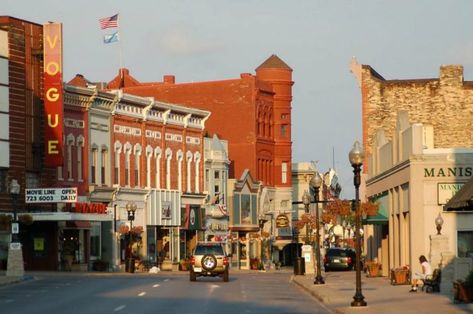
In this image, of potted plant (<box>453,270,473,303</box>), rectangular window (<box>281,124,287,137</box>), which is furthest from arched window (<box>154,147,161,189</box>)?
potted plant (<box>453,270,473,303</box>)

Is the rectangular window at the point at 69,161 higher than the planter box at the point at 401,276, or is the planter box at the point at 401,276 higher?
the rectangular window at the point at 69,161

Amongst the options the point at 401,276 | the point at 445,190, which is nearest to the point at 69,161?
the point at 401,276

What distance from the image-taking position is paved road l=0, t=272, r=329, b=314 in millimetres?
32562

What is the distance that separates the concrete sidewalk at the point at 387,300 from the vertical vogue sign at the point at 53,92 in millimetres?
27702

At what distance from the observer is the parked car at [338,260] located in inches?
3108

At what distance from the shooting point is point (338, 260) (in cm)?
7944

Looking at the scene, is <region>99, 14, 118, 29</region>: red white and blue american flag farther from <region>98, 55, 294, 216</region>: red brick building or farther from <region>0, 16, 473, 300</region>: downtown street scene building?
<region>98, 55, 294, 216</region>: red brick building

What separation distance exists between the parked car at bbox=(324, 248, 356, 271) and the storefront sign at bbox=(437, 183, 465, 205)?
29.6 meters

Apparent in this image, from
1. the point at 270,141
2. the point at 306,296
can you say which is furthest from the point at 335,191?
the point at 306,296

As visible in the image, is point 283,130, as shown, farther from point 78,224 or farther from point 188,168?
point 78,224

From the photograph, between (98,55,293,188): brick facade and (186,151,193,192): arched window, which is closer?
(186,151,193,192): arched window

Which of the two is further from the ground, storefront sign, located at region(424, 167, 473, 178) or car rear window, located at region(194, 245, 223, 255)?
storefront sign, located at region(424, 167, 473, 178)

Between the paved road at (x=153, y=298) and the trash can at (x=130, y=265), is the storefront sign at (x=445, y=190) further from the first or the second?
the trash can at (x=130, y=265)

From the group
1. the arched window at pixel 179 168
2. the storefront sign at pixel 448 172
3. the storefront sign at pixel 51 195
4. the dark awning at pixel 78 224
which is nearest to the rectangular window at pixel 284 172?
the arched window at pixel 179 168
